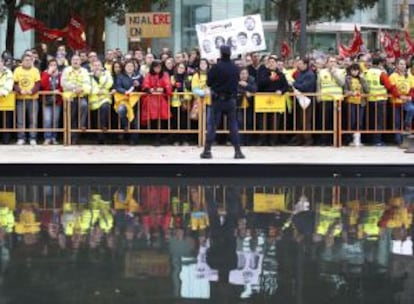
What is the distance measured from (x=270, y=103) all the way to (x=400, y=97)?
268 centimetres

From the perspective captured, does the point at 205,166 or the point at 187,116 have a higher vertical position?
the point at 187,116

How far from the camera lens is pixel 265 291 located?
711 centimetres

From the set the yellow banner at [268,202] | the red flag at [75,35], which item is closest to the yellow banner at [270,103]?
the yellow banner at [268,202]

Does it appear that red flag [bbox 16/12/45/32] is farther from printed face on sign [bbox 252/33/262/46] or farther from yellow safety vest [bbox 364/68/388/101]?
yellow safety vest [bbox 364/68/388/101]

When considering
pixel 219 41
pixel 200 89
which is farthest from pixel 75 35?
pixel 200 89

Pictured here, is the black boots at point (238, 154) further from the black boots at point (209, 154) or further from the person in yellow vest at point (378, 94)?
the person in yellow vest at point (378, 94)

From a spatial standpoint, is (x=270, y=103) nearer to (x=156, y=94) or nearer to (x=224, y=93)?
(x=156, y=94)

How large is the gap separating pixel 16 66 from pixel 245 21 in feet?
16.1

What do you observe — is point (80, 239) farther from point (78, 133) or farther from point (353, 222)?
point (78, 133)

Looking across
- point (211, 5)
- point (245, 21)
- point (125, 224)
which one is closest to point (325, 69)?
point (245, 21)

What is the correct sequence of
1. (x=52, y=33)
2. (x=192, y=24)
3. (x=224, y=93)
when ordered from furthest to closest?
1. (x=192, y=24)
2. (x=52, y=33)
3. (x=224, y=93)

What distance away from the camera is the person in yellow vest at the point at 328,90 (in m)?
18.5

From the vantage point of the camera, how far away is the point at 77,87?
18266 millimetres

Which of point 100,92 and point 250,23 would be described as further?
point 250,23
